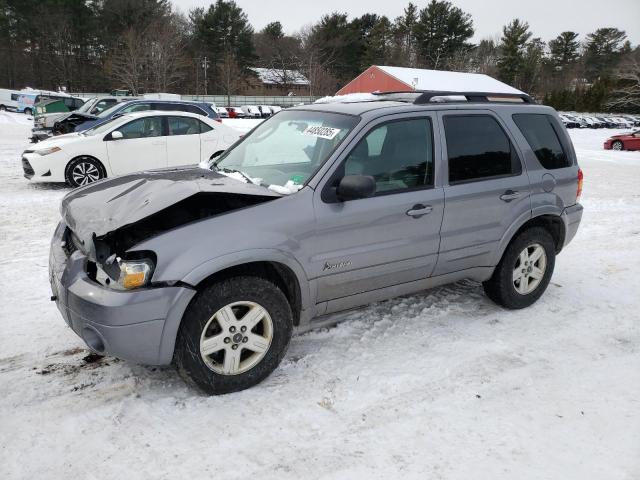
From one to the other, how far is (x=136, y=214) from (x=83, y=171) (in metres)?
7.47

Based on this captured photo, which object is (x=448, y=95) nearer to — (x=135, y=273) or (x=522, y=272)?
(x=522, y=272)

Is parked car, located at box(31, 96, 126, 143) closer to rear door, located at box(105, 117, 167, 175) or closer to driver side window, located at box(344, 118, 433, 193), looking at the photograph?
rear door, located at box(105, 117, 167, 175)

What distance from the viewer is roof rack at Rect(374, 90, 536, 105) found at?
4.15 m

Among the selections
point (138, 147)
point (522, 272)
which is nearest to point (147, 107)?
point (138, 147)

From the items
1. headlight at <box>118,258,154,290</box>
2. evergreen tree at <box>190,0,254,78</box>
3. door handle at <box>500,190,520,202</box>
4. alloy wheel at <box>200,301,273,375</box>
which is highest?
evergreen tree at <box>190,0,254,78</box>

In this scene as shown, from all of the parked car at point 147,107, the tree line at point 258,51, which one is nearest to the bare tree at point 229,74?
the tree line at point 258,51

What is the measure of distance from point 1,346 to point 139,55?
55.5 metres

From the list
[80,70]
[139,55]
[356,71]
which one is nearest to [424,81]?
[139,55]

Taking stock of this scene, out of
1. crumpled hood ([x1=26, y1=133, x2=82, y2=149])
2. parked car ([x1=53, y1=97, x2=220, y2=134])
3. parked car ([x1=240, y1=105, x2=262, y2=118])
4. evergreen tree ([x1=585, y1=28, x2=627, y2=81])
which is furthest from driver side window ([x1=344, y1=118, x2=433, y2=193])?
evergreen tree ([x1=585, y1=28, x2=627, y2=81])

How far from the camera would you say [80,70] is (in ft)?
208

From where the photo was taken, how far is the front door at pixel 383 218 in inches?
134

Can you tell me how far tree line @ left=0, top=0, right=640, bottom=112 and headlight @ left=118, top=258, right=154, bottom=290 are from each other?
5418cm

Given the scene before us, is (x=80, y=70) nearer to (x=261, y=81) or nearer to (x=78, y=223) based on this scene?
(x=261, y=81)

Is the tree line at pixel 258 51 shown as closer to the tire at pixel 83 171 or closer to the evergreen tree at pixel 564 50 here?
the evergreen tree at pixel 564 50
